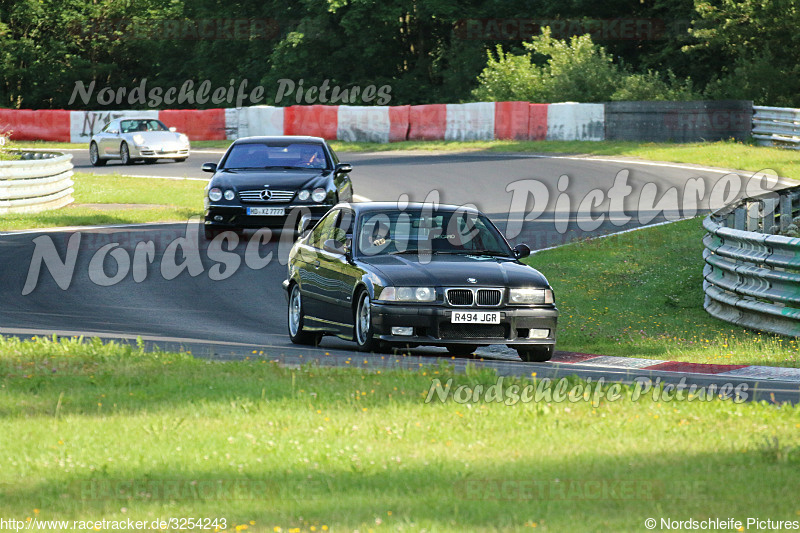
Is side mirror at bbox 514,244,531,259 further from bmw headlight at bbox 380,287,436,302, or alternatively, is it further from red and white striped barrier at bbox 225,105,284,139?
red and white striped barrier at bbox 225,105,284,139

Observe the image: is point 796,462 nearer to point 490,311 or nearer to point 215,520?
point 215,520

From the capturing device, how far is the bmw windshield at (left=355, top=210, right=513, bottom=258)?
38.5ft

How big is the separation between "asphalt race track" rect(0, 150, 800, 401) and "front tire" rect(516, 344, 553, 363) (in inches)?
10.1

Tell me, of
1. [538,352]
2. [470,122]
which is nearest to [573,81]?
[470,122]

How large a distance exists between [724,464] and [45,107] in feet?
218

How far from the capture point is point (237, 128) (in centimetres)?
4678

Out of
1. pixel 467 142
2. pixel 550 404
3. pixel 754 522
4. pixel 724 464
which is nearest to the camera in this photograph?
pixel 754 522

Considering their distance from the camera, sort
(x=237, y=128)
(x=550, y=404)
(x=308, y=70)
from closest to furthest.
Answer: (x=550, y=404)
(x=237, y=128)
(x=308, y=70)

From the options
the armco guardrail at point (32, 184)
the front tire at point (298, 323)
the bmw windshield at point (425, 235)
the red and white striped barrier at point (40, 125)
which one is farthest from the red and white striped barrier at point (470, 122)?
the bmw windshield at point (425, 235)

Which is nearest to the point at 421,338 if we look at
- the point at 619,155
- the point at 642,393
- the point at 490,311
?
the point at 490,311

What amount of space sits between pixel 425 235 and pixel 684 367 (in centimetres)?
272

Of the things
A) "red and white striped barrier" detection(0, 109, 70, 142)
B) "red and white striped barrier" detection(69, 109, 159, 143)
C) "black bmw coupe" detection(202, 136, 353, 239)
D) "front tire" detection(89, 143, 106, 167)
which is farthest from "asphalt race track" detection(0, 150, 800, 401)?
"red and white striped barrier" detection(0, 109, 70, 142)

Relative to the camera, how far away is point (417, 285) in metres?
10.8

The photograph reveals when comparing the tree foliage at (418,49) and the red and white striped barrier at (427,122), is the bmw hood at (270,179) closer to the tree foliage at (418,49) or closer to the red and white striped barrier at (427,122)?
the red and white striped barrier at (427,122)
